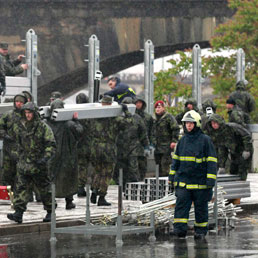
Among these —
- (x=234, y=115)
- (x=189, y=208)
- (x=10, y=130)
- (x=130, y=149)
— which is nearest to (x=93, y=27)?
(x=234, y=115)

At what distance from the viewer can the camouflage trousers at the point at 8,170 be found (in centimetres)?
1802

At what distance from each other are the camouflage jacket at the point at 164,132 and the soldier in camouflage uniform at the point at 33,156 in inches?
228

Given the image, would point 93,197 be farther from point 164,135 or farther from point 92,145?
point 164,135

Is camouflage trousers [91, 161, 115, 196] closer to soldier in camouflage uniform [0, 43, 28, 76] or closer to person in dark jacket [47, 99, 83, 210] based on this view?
person in dark jacket [47, 99, 83, 210]

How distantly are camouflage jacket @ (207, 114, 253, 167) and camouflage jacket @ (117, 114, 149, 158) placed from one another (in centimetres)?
132

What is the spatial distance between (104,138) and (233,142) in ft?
8.71

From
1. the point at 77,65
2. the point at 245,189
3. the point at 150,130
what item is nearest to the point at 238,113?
the point at 150,130

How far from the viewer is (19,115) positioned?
1706 cm

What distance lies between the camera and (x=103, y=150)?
61.7ft

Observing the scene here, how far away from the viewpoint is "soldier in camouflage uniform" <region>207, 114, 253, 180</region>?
65.8 feet

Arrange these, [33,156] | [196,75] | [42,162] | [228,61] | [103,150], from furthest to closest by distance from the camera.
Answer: [228,61] < [196,75] < [103,150] < [33,156] < [42,162]

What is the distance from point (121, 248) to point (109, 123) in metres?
5.42

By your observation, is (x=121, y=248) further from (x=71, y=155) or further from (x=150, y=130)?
(x=150, y=130)

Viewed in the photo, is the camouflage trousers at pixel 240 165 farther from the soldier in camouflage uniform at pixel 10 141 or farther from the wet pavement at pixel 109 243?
the soldier in camouflage uniform at pixel 10 141
